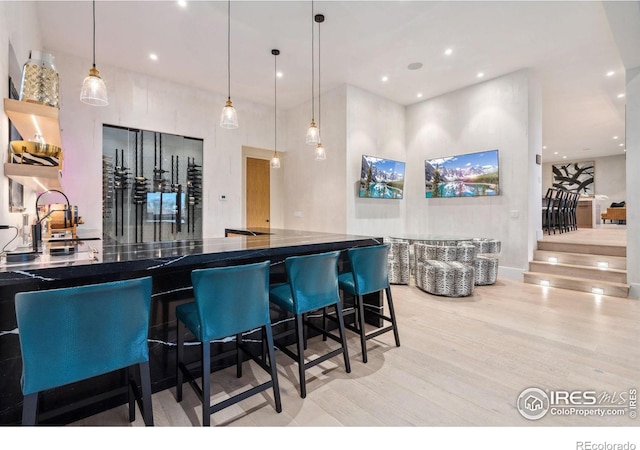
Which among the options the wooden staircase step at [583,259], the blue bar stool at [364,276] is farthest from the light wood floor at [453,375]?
the wooden staircase step at [583,259]

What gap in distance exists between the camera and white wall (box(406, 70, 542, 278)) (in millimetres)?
5051

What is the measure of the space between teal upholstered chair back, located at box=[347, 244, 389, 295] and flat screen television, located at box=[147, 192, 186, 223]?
431cm

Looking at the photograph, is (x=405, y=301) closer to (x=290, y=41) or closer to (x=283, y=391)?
(x=283, y=391)

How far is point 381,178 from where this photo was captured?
241 inches

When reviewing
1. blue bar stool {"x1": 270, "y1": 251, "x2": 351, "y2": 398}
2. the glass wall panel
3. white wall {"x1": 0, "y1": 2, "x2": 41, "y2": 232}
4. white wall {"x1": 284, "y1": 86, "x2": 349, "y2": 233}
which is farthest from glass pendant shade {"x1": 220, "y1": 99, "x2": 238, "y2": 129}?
the glass wall panel

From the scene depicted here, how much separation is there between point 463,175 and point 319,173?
2.86m

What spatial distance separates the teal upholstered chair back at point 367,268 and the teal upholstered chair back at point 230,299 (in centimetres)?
87

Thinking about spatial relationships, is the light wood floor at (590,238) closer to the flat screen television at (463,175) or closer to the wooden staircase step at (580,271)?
the wooden staircase step at (580,271)

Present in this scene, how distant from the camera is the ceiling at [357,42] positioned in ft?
11.6

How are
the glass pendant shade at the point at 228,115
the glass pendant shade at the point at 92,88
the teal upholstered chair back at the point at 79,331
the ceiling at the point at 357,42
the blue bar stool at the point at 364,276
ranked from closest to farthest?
the teal upholstered chair back at the point at 79,331 → the glass pendant shade at the point at 92,88 → the blue bar stool at the point at 364,276 → the glass pendant shade at the point at 228,115 → the ceiling at the point at 357,42

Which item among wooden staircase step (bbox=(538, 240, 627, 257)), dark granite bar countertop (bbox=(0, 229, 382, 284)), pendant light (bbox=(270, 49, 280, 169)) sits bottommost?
wooden staircase step (bbox=(538, 240, 627, 257))

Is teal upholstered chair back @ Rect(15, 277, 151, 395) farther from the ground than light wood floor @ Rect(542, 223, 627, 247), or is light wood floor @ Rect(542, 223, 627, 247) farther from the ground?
light wood floor @ Rect(542, 223, 627, 247)
